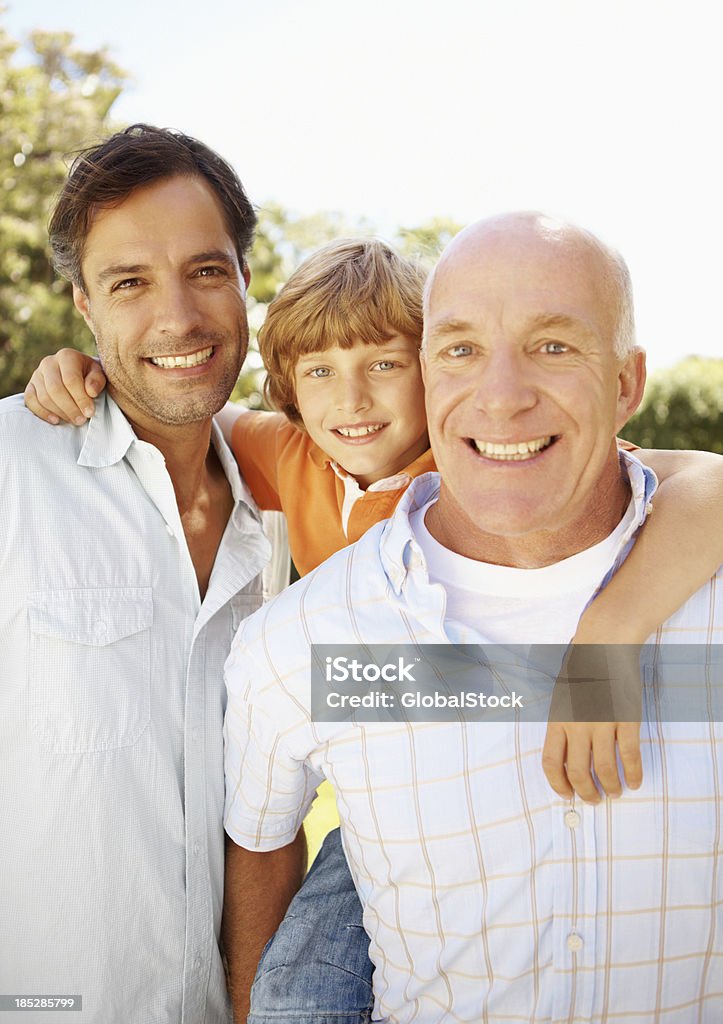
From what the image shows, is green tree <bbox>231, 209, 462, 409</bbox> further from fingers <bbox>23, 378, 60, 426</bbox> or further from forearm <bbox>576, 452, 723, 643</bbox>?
forearm <bbox>576, 452, 723, 643</bbox>

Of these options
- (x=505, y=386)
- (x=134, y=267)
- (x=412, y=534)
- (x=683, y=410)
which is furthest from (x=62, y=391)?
(x=683, y=410)

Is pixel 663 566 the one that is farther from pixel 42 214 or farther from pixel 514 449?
pixel 42 214

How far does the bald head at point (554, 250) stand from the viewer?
1863 mm

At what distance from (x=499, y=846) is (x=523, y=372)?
0.94 meters

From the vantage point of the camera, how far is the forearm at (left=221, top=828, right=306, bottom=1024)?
2.36 m

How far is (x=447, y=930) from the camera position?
186cm

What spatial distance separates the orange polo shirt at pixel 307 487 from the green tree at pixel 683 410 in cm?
877

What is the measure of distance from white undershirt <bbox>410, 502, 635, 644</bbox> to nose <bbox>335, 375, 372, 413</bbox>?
878 millimetres

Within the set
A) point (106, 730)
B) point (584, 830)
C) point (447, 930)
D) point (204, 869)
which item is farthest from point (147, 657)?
point (584, 830)

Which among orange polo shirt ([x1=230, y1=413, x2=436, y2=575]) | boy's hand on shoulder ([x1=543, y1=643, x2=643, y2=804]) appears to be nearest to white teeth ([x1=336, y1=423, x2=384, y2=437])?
orange polo shirt ([x1=230, y1=413, x2=436, y2=575])

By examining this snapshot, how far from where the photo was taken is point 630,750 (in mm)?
1784

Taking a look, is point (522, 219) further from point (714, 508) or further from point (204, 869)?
point (204, 869)

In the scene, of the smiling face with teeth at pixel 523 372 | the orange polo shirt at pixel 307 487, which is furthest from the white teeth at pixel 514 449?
the orange polo shirt at pixel 307 487

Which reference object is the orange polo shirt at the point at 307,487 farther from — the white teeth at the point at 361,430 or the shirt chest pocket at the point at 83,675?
the shirt chest pocket at the point at 83,675
